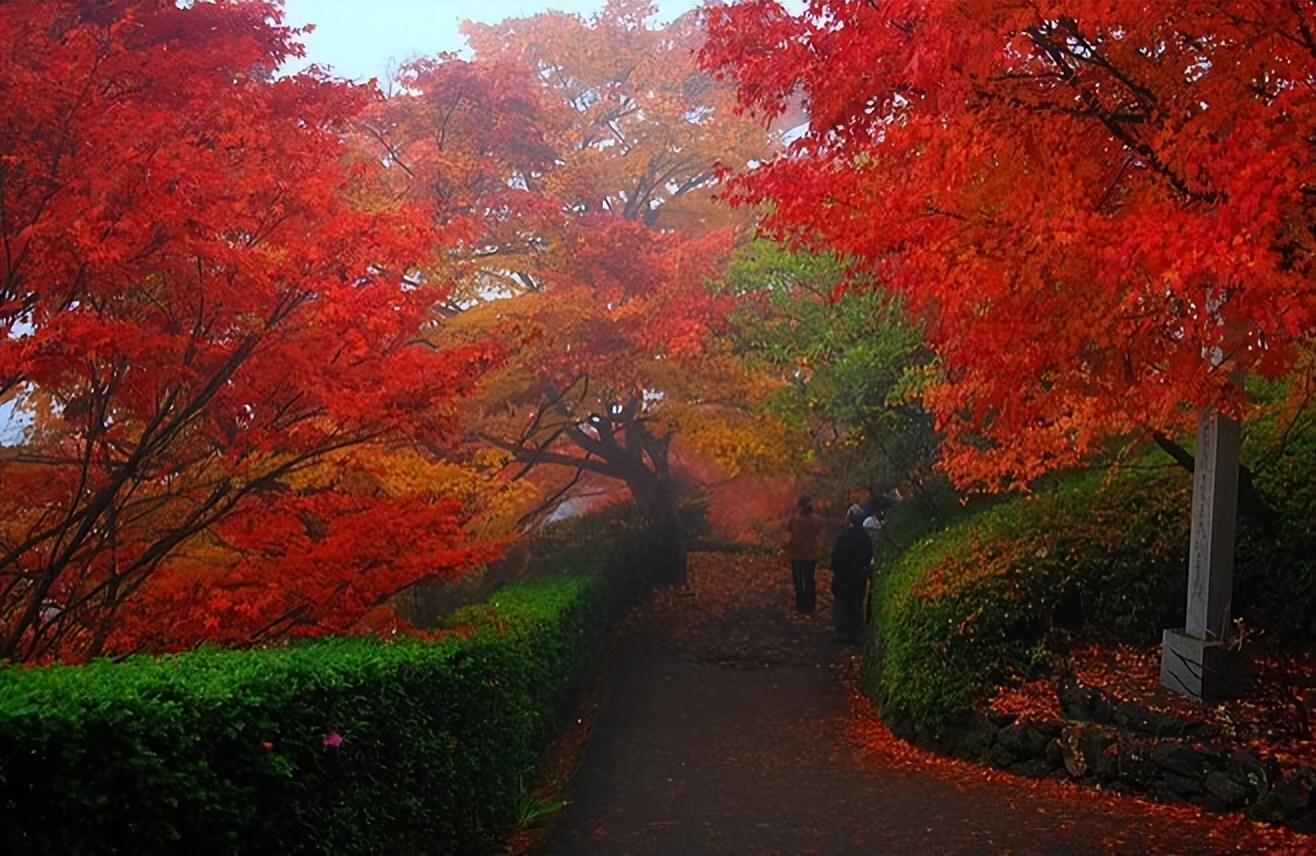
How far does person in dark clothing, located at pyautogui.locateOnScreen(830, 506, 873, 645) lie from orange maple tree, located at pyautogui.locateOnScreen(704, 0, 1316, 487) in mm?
8097

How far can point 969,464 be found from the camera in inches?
406

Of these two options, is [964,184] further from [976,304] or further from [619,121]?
[619,121]

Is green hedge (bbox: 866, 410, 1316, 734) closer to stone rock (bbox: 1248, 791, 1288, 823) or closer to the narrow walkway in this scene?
the narrow walkway

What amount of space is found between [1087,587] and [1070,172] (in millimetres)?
4654

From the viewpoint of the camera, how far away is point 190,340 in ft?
25.1

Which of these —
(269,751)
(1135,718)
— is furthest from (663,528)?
(269,751)

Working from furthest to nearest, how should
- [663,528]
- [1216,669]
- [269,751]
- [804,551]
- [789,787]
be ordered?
[663,528], [804,551], [789,787], [1216,669], [269,751]

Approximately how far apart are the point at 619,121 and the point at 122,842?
23.7 m

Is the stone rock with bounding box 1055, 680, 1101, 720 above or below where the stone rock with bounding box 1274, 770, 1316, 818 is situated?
above

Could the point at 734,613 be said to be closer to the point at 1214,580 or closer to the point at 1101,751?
the point at 1101,751

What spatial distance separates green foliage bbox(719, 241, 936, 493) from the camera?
45.3 feet

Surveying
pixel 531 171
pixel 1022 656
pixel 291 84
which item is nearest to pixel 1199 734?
pixel 1022 656

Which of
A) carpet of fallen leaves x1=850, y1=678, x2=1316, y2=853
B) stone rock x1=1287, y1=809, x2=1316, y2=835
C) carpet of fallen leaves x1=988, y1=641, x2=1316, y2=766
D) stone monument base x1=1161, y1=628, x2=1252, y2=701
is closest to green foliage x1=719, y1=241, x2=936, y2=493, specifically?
carpet of fallen leaves x1=988, y1=641, x2=1316, y2=766

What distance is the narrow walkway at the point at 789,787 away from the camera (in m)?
6.16
